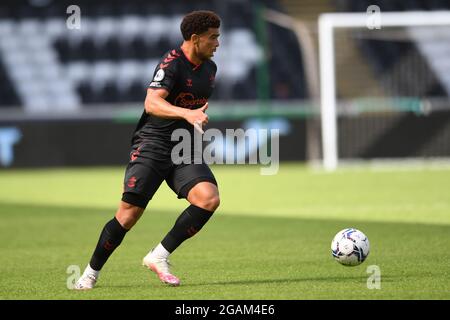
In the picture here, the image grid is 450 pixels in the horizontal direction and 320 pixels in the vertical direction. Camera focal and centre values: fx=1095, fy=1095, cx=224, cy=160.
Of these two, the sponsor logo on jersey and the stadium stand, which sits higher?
the stadium stand

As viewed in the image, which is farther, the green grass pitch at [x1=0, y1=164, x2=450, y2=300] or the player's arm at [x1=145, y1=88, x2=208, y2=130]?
the green grass pitch at [x1=0, y1=164, x2=450, y2=300]

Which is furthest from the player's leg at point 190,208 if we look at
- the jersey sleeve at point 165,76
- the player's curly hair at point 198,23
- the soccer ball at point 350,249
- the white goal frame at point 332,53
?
the white goal frame at point 332,53

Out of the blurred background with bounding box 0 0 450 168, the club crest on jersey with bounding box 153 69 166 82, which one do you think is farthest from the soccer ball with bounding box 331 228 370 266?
the blurred background with bounding box 0 0 450 168

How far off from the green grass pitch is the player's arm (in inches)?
45.5

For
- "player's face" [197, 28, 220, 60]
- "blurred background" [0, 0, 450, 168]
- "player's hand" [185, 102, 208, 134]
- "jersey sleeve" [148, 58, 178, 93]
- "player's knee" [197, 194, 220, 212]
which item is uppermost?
"blurred background" [0, 0, 450, 168]

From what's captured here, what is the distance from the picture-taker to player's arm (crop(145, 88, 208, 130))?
7.24 meters

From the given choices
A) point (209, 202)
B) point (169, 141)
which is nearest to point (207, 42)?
point (169, 141)

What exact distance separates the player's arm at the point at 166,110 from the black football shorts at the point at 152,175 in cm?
37

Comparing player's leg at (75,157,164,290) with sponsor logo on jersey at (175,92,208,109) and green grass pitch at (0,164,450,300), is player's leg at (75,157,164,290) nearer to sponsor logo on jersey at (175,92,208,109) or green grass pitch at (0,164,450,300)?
green grass pitch at (0,164,450,300)

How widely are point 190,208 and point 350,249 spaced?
50.2 inches

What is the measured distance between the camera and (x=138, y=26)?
29.0 meters

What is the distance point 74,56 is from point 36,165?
5.72 meters

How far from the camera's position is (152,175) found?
770cm
